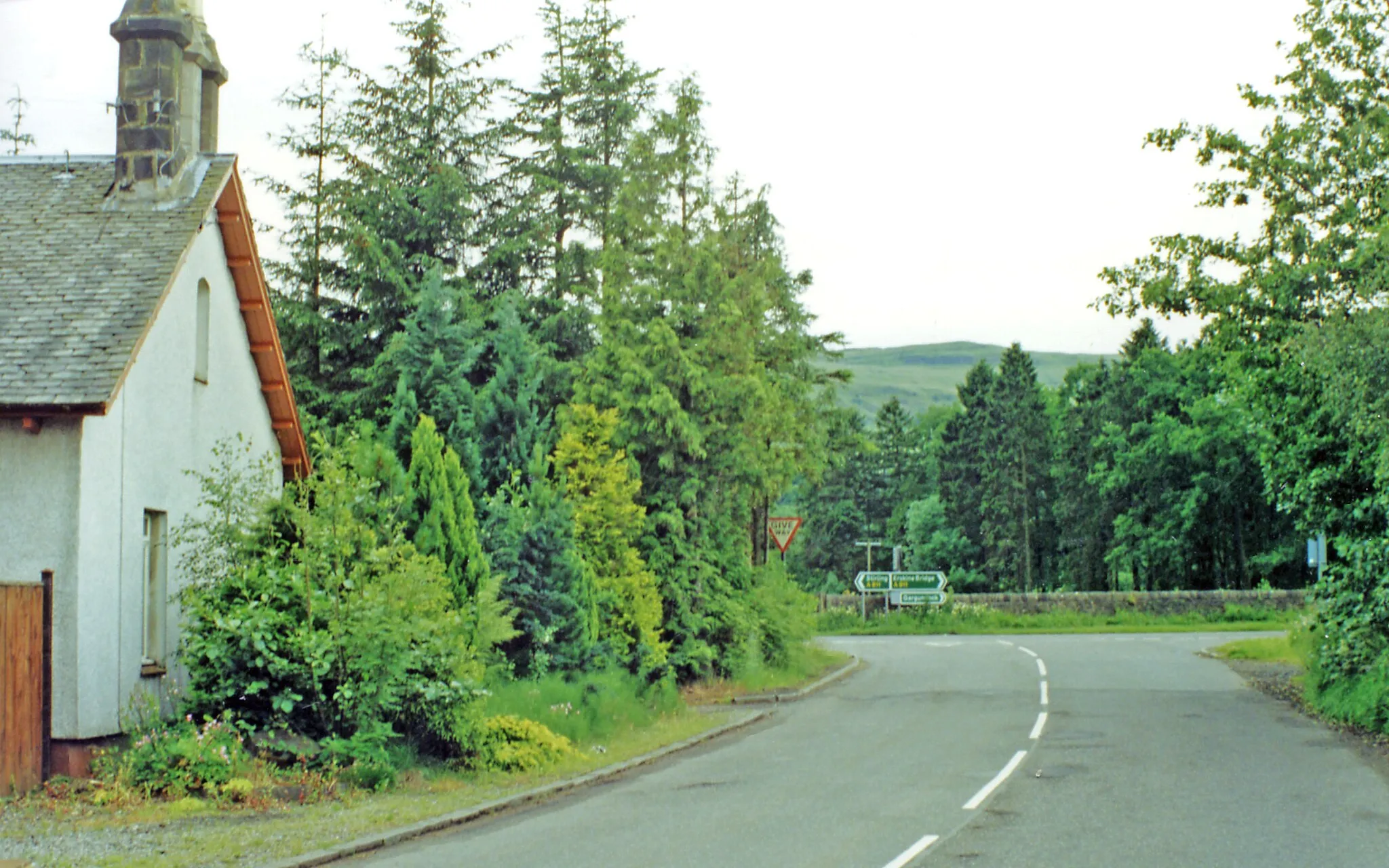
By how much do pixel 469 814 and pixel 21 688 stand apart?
15.0 feet

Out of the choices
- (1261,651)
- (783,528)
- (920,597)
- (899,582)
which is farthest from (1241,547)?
(783,528)

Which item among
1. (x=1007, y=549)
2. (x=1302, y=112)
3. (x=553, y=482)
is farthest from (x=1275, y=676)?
(x=1007, y=549)

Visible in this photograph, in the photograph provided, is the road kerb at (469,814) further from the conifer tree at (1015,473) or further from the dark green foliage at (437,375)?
the conifer tree at (1015,473)

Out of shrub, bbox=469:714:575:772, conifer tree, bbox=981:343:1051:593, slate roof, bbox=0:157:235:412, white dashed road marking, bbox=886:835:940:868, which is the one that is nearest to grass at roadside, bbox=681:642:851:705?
shrub, bbox=469:714:575:772

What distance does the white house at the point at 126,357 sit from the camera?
13875mm

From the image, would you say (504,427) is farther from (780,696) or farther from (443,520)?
(780,696)

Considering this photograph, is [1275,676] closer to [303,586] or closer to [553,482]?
[553,482]

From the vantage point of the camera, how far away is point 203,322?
17922 millimetres

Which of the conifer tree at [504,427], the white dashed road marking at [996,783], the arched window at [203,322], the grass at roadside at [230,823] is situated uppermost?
the arched window at [203,322]

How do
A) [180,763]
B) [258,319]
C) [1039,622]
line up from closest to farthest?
1. [180,763]
2. [258,319]
3. [1039,622]

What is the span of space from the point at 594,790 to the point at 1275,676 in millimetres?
18324

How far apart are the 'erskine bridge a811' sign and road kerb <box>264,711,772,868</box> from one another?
32.9 meters

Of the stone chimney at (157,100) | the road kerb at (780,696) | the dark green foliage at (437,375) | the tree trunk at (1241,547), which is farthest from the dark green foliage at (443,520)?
the tree trunk at (1241,547)

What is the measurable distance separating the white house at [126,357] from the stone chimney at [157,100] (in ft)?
0.07
